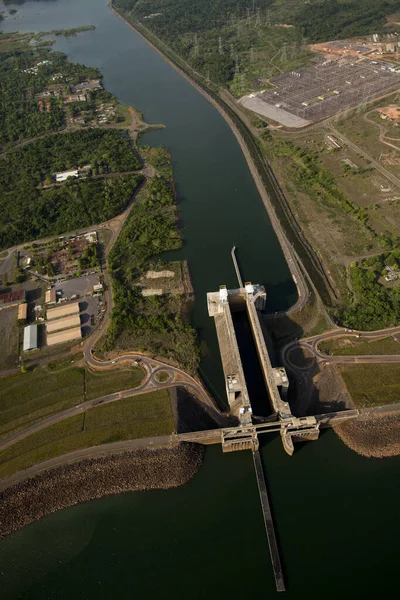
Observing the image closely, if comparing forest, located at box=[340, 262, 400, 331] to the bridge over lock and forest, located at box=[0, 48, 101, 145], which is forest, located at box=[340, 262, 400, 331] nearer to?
the bridge over lock

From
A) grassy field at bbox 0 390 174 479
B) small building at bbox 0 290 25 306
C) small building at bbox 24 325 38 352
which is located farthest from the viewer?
small building at bbox 0 290 25 306

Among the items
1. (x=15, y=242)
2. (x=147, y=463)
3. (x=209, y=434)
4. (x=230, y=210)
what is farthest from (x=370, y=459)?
(x=15, y=242)

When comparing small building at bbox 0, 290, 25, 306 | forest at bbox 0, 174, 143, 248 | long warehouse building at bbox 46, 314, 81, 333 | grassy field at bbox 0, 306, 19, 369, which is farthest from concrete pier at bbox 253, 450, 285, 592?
forest at bbox 0, 174, 143, 248

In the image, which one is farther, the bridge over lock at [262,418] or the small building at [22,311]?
the small building at [22,311]

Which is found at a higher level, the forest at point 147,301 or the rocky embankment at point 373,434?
the forest at point 147,301

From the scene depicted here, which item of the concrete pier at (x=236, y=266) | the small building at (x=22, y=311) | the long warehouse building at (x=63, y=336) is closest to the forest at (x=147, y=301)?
the long warehouse building at (x=63, y=336)

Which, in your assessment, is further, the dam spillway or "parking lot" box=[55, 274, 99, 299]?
"parking lot" box=[55, 274, 99, 299]

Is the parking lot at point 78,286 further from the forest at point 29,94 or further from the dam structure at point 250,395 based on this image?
the forest at point 29,94
